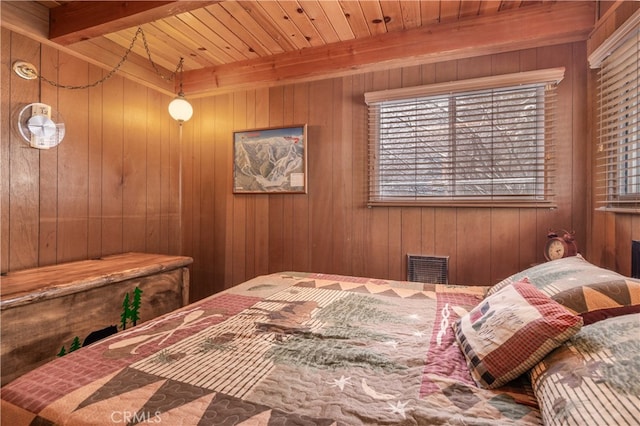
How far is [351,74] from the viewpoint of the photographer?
2520mm

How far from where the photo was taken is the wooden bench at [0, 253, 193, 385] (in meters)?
1.39

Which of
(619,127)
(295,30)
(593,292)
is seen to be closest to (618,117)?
(619,127)

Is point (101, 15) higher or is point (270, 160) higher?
point (101, 15)

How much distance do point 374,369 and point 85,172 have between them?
2438 mm

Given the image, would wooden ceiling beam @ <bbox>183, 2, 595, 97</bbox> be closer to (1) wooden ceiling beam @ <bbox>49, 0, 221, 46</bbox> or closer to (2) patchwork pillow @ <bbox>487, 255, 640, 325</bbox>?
(1) wooden ceiling beam @ <bbox>49, 0, 221, 46</bbox>

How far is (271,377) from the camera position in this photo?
855 millimetres

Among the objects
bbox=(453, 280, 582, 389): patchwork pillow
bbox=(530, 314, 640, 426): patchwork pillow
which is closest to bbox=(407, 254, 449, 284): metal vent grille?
bbox=(453, 280, 582, 389): patchwork pillow

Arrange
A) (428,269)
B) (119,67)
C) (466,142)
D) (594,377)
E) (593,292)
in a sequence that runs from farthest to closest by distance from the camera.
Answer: (119,67) → (428,269) → (466,142) → (593,292) → (594,377)

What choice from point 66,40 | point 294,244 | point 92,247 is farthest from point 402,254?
point 66,40

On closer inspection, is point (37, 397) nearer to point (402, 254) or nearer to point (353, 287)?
point (353, 287)

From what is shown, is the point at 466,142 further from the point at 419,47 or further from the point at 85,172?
the point at 85,172

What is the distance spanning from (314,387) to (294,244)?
1.95 meters

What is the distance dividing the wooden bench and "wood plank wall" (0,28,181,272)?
24 cm

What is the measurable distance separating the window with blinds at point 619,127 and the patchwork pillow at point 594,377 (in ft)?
3.47
